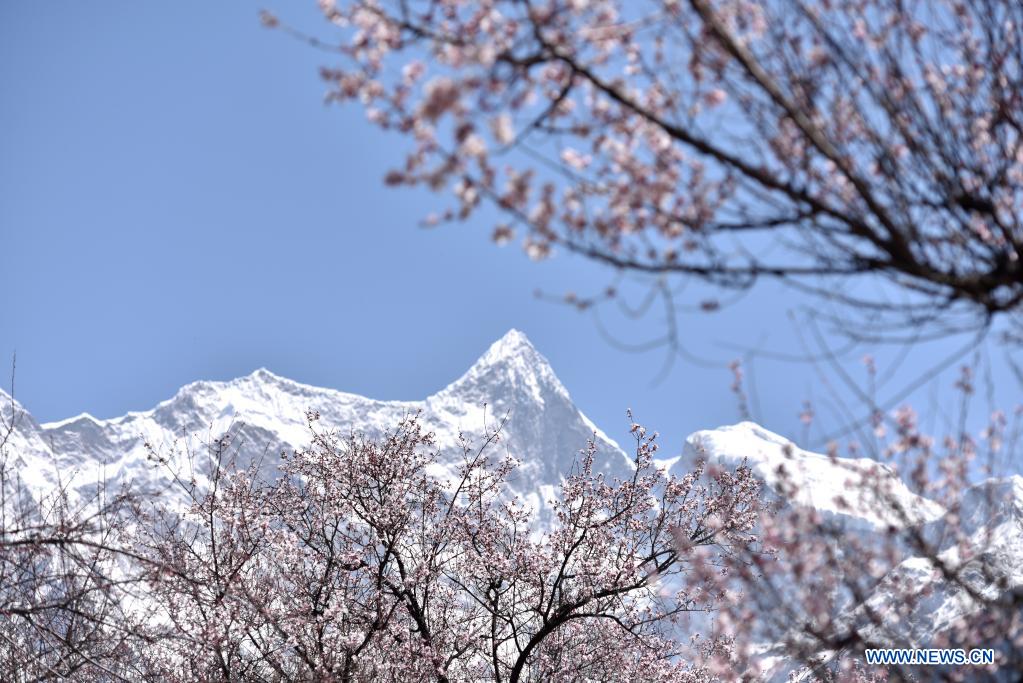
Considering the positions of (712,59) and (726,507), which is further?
(726,507)

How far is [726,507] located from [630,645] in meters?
3.86

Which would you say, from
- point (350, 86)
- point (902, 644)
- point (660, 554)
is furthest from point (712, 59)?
point (660, 554)

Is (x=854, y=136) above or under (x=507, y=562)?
under

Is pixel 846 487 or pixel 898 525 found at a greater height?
pixel 846 487

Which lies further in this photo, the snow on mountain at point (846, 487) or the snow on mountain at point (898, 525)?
the snow on mountain at point (846, 487)

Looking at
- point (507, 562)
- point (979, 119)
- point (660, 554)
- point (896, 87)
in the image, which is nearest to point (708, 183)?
point (896, 87)

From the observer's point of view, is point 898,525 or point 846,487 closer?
point 898,525

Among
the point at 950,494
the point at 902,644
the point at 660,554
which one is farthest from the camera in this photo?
the point at 660,554

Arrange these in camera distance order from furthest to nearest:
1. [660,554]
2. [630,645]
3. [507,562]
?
[630,645] → [507,562] → [660,554]

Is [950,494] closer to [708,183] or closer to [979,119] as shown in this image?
[979,119]

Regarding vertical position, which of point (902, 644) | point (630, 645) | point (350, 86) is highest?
point (350, 86)

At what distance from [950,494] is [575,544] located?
16.6 ft

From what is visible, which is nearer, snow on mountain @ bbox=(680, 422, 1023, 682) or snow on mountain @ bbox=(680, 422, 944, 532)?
snow on mountain @ bbox=(680, 422, 1023, 682)

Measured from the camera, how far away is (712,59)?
3945mm
